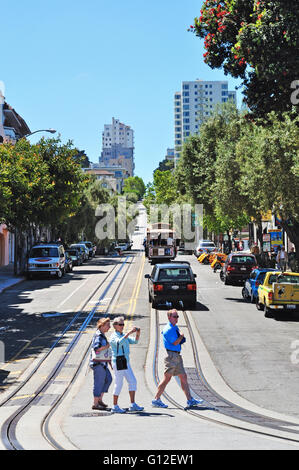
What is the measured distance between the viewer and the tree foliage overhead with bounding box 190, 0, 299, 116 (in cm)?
1590

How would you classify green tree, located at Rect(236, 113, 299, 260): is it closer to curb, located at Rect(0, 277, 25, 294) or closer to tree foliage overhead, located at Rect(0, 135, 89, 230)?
tree foliage overhead, located at Rect(0, 135, 89, 230)

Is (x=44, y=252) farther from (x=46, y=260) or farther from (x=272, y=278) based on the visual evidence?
(x=272, y=278)

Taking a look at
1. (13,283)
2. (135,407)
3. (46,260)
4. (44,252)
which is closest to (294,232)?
(46,260)

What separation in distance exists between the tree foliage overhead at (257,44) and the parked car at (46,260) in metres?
23.9

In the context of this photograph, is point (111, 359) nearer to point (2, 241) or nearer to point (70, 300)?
point (70, 300)

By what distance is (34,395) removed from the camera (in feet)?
41.4

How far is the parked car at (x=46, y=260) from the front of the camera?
1604 inches

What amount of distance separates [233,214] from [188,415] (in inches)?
1376

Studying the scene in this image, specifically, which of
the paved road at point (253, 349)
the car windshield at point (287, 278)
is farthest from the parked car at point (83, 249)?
the car windshield at point (287, 278)

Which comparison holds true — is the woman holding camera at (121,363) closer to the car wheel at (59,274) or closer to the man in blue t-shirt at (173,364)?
the man in blue t-shirt at (173,364)

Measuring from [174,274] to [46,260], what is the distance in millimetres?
17003

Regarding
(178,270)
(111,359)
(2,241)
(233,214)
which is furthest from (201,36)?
(2,241)
